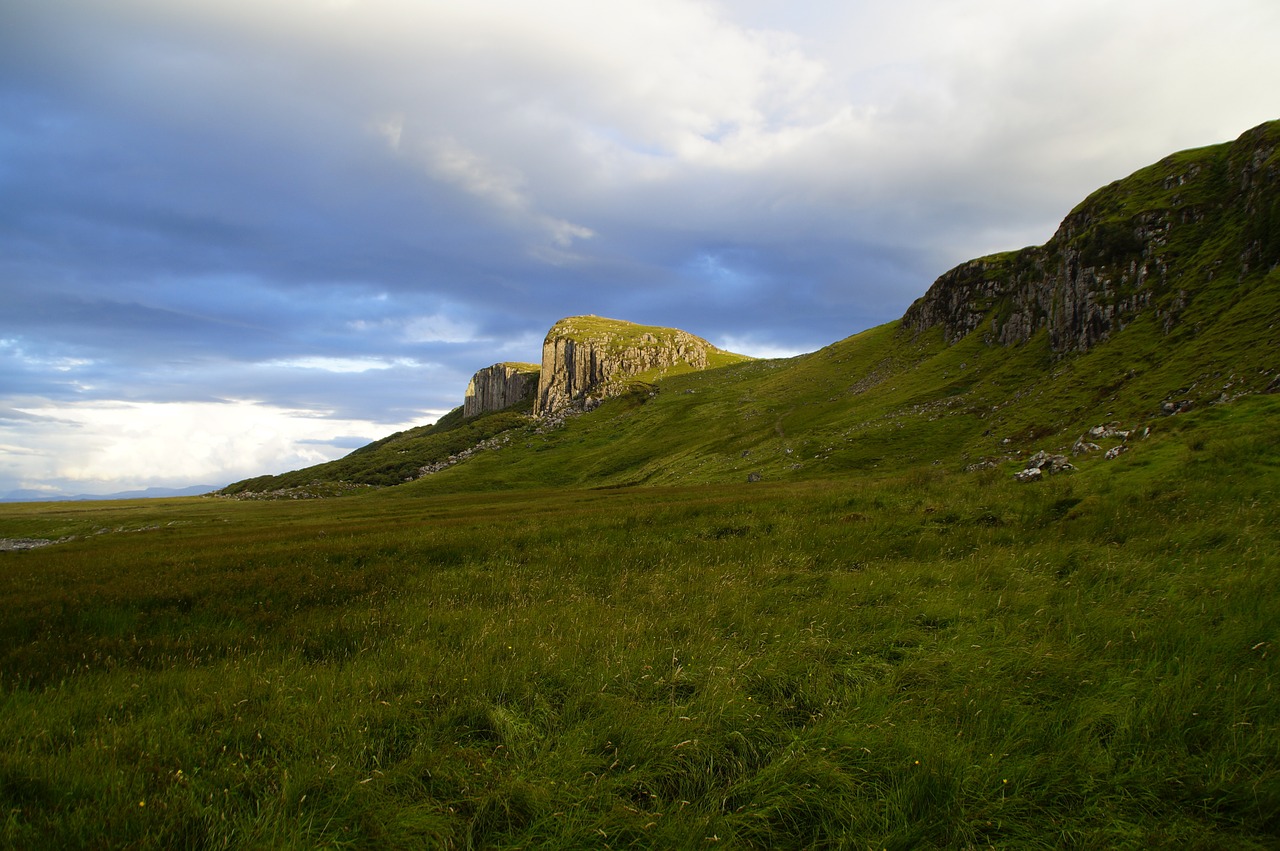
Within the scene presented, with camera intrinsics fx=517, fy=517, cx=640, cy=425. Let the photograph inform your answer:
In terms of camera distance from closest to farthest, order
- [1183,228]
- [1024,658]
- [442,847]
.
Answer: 1. [442,847]
2. [1024,658]
3. [1183,228]

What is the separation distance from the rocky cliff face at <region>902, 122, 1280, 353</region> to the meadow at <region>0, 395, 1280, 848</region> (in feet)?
216

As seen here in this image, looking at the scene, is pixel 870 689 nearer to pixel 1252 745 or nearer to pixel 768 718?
pixel 768 718

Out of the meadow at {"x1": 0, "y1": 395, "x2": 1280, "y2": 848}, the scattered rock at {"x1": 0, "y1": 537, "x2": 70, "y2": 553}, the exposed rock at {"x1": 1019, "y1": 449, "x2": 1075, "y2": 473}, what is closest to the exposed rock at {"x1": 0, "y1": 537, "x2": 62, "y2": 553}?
the scattered rock at {"x1": 0, "y1": 537, "x2": 70, "y2": 553}

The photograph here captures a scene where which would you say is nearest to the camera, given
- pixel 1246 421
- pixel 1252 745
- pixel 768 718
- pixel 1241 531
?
pixel 1252 745

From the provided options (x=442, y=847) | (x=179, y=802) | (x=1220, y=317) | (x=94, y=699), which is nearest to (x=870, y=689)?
(x=442, y=847)

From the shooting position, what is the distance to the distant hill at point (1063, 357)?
144 ft

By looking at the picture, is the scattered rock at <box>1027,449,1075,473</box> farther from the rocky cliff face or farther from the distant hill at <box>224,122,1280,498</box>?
the rocky cliff face

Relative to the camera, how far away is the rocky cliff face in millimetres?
53406

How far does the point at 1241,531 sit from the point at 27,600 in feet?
75.4

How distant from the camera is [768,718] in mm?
5461

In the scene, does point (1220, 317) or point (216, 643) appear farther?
point (1220, 317)

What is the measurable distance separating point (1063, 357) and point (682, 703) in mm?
86931

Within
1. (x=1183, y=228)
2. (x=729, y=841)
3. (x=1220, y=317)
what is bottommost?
(x=729, y=841)

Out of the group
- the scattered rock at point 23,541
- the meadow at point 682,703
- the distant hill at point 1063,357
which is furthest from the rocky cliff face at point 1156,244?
the scattered rock at point 23,541
